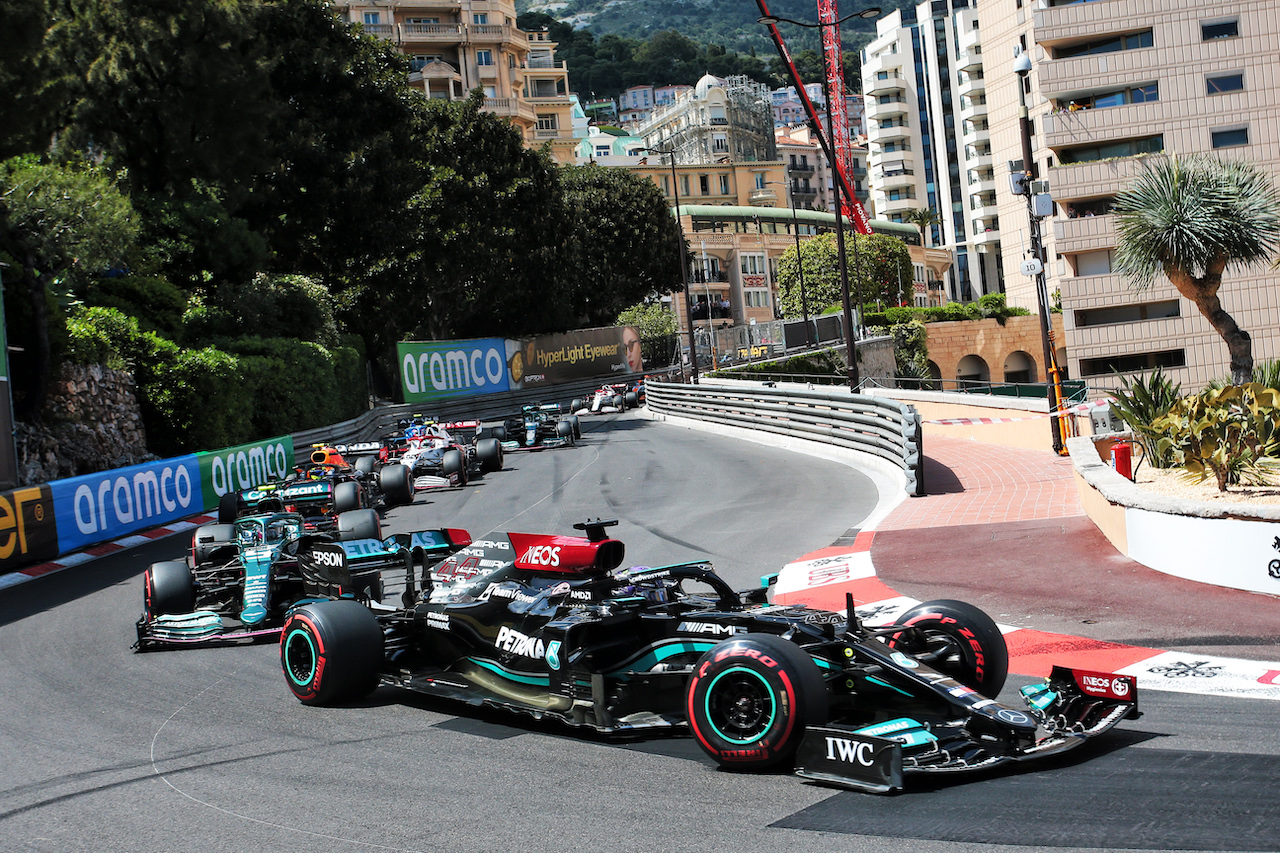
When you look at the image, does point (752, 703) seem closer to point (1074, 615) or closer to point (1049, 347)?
point (1074, 615)

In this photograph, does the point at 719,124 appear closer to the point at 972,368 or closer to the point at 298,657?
the point at 972,368

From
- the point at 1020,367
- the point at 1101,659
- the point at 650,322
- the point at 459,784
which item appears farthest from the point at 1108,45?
the point at 459,784

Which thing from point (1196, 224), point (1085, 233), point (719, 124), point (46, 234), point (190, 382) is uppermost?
point (719, 124)

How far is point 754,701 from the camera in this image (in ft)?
18.6

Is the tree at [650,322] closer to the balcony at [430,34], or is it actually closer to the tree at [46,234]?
the balcony at [430,34]

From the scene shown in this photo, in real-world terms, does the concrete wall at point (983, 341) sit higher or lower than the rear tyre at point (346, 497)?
higher

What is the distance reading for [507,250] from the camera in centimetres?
4853

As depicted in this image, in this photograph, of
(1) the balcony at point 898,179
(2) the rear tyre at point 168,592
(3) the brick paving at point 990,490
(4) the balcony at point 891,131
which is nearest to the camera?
(2) the rear tyre at point 168,592

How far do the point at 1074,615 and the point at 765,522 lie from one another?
268 inches

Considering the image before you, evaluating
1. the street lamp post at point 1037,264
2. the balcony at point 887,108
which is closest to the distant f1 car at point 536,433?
the street lamp post at point 1037,264

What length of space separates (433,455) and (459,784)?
18.6 metres

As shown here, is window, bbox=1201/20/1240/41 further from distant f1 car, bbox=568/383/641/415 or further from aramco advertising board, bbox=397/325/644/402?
aramco advertising board, bbox=397/325/644/402

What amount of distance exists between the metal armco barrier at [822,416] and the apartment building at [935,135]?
72.4 metres

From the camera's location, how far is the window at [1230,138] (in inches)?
1649
